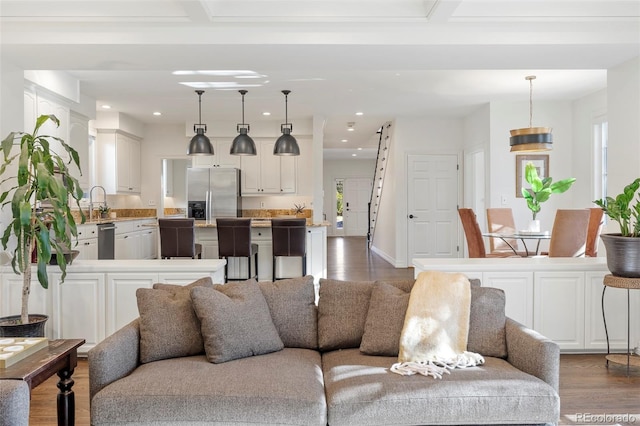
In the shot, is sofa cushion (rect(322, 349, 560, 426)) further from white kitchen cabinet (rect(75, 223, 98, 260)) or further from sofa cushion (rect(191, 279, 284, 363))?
white kitchen cabinet (rect(75, 223, 98, 260))

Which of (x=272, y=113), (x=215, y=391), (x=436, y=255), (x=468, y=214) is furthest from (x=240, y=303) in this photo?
(x=436, y=255)

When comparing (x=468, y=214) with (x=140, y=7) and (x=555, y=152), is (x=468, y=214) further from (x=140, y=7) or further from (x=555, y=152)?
(x=140, y=7)

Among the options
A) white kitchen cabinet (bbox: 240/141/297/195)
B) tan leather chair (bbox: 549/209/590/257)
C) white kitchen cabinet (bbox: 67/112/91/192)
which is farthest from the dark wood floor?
white kitchen cabinet (bbox: 240/141/297/195)

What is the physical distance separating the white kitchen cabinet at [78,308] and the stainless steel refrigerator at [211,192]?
448cm

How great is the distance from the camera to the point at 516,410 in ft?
6.68

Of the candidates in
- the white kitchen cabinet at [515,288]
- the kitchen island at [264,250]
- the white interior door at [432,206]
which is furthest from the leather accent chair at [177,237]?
the white interior door at [432,206]

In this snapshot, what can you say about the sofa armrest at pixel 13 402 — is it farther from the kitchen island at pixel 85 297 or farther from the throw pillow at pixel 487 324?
the throw pillow at pixel 487 324

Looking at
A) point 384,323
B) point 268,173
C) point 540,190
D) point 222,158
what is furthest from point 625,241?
point 222,158

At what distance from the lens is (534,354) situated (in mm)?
2230

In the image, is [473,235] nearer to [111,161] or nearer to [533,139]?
[533,139]

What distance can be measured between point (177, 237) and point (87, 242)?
4.43 feet

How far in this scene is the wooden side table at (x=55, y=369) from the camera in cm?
195

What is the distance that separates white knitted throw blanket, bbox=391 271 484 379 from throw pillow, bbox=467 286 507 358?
0.38ft

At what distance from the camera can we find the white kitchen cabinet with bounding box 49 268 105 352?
366 centimetres
